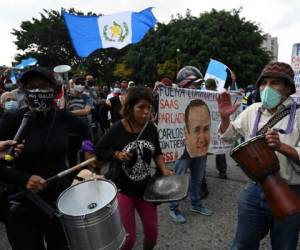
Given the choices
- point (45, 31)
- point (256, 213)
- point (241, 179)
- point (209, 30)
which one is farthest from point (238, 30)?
point (256, 213)

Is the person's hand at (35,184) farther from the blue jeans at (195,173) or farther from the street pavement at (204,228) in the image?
the blue jeans at (195,173)

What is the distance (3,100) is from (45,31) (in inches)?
1935

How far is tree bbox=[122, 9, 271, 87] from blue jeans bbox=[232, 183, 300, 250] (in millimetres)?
30315

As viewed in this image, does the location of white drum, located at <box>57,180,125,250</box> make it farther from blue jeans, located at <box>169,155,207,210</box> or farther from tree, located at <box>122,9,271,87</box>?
tree, located at <box>122,9,271,87</box>

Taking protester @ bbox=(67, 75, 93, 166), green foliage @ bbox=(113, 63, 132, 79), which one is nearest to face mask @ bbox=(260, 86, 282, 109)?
protester @ bbox=(67, 75, 93, 166)

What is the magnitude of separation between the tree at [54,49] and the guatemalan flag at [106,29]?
1667 inches

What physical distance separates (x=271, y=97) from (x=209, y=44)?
32155 mm

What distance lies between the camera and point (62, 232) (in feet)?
8.20

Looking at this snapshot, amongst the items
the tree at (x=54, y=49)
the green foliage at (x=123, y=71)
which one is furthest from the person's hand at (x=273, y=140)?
the tree at (x=54, y=49)

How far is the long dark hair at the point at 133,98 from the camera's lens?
3.12 metres

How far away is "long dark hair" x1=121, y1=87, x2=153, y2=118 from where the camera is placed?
10.2 ft

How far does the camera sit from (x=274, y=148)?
2.25 metres

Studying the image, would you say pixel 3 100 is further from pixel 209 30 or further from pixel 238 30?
pixel 238 30

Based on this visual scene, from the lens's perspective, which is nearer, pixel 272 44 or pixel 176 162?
pixel 176 162
